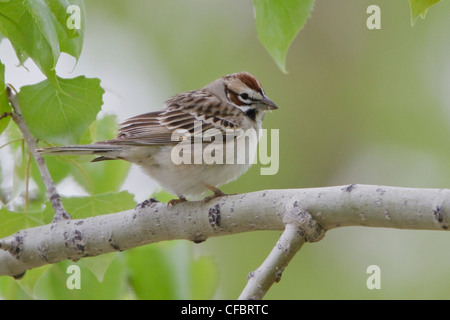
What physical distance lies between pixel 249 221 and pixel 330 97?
5855mm

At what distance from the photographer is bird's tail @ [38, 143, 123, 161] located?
2.82 metres

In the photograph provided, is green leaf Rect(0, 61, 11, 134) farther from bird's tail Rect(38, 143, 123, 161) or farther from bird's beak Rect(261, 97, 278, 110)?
bird's beak Rect(261, 97, 278, 110)

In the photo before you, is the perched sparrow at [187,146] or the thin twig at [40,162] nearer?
the thin twig at [40,162]

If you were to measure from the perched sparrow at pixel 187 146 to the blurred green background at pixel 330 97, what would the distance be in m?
3.04

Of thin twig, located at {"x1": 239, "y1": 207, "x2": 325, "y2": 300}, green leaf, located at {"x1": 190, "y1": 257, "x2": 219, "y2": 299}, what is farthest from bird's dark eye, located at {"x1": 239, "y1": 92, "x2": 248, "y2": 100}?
thin twig, located at {"x1": 239, "y1": 207, "x2": 325, "y2": 300}

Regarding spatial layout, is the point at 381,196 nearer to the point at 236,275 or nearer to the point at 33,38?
the point at 33,38

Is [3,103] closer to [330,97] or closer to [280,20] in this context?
[280,20]

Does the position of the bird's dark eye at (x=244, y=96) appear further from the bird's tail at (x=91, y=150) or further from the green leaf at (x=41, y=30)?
the green leaf at (x=41, y=30)

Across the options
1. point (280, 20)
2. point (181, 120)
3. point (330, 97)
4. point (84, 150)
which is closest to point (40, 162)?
point (84, 150)

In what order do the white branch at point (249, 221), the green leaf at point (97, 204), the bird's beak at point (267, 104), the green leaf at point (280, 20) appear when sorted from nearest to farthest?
the white branch at point (249, 221), the green leaf at point (280, 20), the green leaf at point (97, 204), the bird's beak at point (267, 104)

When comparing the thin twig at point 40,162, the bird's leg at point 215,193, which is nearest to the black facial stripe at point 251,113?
the bird's leg at point 215,193

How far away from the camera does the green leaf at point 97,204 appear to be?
10.1 ft

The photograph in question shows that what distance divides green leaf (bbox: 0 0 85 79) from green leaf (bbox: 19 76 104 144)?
33cm

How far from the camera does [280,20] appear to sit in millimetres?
2389
